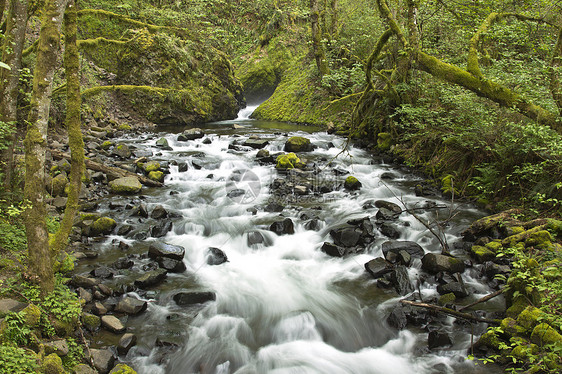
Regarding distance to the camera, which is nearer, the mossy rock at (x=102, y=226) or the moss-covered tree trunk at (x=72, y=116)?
the moss-covered tree trunk at (x=72, y=116)

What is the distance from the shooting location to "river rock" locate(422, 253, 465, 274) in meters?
5.64

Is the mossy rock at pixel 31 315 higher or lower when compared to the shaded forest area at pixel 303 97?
lower

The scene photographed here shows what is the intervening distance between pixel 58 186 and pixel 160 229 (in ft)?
9.83

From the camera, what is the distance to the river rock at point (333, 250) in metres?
6.67

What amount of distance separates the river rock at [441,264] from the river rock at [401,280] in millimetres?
380

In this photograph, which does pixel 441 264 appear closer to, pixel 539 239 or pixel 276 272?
pixel 539 239

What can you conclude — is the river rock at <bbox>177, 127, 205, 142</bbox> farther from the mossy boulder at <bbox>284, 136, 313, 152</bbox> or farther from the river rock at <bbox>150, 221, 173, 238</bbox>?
the river rock at <bbox>150, 221, 173, 238</bbox>

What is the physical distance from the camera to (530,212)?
21.7 feet

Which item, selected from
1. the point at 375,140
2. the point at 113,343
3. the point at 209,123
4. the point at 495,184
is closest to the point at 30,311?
the point at 113,343

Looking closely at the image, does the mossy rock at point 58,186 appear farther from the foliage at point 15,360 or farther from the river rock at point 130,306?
the foliage at point 15,360

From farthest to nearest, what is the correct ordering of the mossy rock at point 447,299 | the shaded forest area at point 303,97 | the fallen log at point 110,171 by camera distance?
the fallen log at point 110,171 < the mossy rock at point 447,299 < the shaded forest area at point 303,97

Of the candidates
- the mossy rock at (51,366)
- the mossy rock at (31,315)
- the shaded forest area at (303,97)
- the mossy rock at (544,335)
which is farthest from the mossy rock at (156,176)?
the mossy rock at (544,335)

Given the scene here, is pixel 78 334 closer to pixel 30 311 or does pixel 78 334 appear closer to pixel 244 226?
pixel 30 311

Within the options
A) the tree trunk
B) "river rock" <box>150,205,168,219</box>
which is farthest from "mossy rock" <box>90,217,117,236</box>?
the tree trunk
